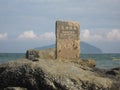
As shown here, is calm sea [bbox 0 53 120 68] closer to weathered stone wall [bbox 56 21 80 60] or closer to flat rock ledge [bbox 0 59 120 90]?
weathered stone wall [bbox 56 21 80 60]

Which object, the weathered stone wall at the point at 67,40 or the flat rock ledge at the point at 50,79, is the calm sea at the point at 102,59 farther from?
the flat rock ledge at the point at 50,79

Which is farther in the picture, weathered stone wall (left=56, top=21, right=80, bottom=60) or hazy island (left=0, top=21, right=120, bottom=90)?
weathered stone wall (left=56, top=21, right=80, bottom=60)

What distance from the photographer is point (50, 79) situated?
10914 mm

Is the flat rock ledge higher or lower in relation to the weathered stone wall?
lower

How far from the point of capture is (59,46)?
22344 millimetres

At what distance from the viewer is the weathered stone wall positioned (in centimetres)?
2238

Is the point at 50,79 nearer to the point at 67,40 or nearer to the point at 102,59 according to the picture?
the point at 67,40

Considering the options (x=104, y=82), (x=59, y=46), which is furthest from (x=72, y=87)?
(x=59, y=46)

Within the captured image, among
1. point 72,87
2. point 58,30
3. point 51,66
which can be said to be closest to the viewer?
point 72,87

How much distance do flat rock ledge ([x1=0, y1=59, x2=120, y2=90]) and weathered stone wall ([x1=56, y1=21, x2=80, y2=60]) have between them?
10.6 m

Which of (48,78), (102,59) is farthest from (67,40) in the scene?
(102,59)

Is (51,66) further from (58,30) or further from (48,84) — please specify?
(58,30)


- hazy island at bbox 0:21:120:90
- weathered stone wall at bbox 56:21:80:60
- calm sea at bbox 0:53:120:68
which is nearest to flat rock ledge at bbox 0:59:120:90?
hazy island at bbox 0:21:120:90

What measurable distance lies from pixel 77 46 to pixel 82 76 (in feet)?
37.5
